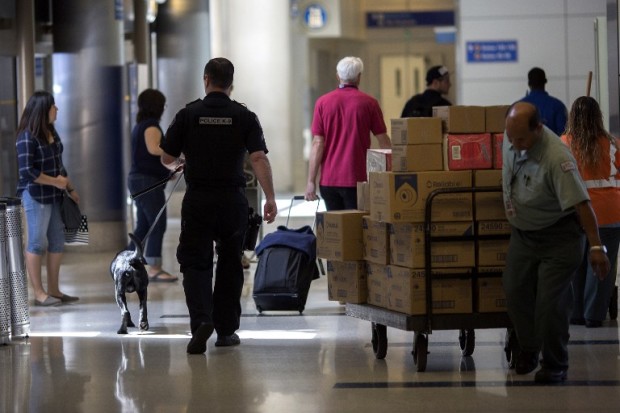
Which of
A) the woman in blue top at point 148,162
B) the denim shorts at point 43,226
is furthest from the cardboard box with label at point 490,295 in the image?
the woman in blue top at point 148,162

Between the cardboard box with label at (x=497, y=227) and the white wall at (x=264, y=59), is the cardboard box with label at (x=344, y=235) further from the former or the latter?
the white wall at (x=264, y=59)

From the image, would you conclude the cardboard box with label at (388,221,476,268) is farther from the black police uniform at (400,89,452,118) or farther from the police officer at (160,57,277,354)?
the black police uniform at (400,89,452,118)

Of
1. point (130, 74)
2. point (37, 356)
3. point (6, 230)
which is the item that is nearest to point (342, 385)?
point (37, 356)

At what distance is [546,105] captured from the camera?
11195mm

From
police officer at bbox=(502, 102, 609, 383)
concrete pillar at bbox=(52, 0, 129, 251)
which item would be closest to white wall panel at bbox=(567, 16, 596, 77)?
concrete pillar at bbox=(52, 0, 129, 251)

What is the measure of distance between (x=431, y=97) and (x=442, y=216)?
4.04m

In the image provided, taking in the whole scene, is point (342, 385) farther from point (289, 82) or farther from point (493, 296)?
point (289, 82)

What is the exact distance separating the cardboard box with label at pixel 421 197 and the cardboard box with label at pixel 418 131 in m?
0.19

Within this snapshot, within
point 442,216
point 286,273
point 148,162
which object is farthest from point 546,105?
point 442,216

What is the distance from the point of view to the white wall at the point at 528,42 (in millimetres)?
15617

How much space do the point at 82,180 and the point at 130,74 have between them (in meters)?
5.64

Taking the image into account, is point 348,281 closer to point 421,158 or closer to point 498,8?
point 421,158

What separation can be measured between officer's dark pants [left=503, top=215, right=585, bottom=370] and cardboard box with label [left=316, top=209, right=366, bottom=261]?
103cm

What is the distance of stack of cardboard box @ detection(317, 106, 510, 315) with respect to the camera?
22.4ft
